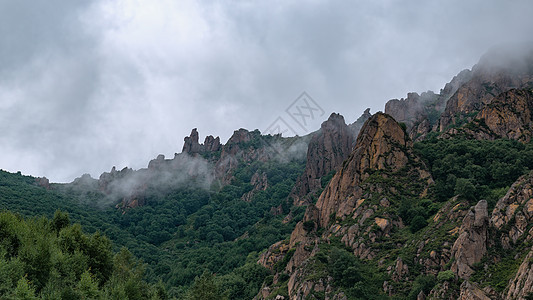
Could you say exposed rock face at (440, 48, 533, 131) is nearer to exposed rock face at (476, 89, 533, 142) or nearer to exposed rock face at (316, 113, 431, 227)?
exposed rock face at (476, 89, 533, 142)

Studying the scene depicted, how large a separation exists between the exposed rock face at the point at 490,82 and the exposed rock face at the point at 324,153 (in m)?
46.2

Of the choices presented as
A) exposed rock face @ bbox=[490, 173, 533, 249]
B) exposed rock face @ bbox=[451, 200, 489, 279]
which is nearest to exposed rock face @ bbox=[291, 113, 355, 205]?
exposed rock face @ bbox=[490, 173, 533, 249]

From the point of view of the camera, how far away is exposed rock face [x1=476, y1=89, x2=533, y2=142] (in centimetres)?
9337

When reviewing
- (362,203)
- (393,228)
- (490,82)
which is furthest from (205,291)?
(490,82)

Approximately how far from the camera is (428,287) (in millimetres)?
47531

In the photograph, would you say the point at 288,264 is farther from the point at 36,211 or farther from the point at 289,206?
the point at 36,211

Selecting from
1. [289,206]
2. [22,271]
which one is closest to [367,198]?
[22,271]

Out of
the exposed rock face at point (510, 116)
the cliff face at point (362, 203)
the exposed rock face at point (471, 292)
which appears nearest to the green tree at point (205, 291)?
the cliff face at point (362, 203)

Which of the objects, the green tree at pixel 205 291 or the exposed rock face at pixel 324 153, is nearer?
the green tree at pixel 205 291

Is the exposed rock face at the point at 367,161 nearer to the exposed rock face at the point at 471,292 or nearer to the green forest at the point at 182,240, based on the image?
the green forest at the point at 182,240

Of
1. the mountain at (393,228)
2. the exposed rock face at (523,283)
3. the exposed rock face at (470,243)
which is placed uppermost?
the mountain at (393,228)

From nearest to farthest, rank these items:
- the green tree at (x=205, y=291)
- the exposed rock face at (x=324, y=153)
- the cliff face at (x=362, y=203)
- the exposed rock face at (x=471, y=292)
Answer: the exposed rock face at (x=471, y=292) → the green tree at (x=205, y=291) → the cliff face at (x=362, y=203) → the exposed rock face at (x=324, y=153)

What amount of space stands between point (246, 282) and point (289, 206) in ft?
231

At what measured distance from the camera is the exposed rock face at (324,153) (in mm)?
158125
